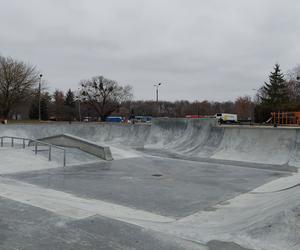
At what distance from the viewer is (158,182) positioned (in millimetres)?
10289

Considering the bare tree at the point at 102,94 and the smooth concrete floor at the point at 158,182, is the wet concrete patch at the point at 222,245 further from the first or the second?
the bare tree at the point at 102,94

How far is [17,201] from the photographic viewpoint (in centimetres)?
719

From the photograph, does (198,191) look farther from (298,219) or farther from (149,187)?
(298,219)

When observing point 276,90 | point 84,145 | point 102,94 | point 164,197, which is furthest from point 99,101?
point 164,197

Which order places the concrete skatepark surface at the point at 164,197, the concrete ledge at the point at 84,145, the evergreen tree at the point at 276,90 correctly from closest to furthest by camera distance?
the concrete skatepark surface at the point at 164,197
the concrete ledge at the point at 84,145
the evergreen tree at the point at 276,90

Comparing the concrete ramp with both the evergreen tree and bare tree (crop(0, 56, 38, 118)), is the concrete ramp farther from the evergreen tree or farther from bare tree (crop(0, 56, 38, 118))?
the evergreen tree

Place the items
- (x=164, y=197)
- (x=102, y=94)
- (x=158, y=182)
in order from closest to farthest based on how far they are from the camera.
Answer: (x=164, y=197), (x=158, y=182), (x=102, y=94)

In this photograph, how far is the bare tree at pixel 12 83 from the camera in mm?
49031

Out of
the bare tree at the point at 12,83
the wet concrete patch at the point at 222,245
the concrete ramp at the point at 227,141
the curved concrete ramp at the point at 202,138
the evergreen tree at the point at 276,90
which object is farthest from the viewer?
the evergreen tree at the point at 276,90

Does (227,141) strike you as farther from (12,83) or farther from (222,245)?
(12,83)

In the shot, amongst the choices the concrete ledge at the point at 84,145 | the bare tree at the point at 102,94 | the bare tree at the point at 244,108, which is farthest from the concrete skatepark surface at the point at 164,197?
the bare tree at the point at 244,108

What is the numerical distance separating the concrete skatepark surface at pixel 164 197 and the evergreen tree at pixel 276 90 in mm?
41786

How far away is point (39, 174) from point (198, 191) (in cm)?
595

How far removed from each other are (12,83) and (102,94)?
2830 centimetres
